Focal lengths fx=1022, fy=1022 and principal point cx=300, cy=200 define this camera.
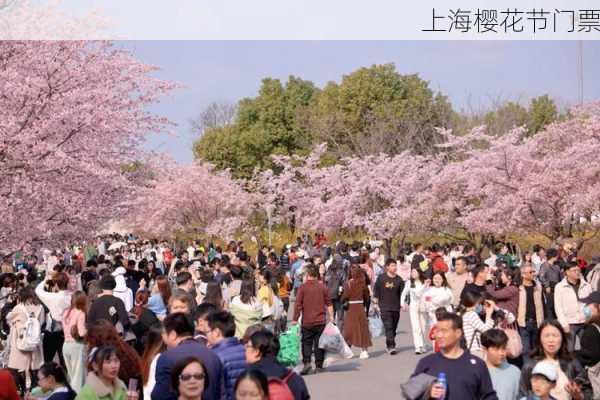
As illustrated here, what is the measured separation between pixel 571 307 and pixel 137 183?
17.9m

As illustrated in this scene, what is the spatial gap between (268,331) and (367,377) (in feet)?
24.7

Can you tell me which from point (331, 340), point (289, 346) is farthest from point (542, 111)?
point (289, 346)

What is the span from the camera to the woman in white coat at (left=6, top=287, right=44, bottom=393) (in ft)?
42.2

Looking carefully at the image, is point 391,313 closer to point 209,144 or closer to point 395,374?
point 395,374

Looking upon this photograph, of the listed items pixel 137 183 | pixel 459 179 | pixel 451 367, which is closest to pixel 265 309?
pixel 451 367

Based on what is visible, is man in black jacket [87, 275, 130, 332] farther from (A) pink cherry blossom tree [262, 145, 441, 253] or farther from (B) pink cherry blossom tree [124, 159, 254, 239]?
(B) pink cherry blossom tree [124, 159, 254, 239]

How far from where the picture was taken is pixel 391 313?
17.1 metres

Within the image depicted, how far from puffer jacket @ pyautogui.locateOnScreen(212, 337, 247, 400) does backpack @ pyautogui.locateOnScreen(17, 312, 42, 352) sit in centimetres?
563

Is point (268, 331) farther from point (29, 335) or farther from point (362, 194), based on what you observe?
point (362, 194)

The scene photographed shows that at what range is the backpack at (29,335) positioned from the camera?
1283cm

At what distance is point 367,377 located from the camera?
14875mm

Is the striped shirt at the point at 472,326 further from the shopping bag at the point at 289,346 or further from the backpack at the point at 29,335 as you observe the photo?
the backpack at the point at 29,335

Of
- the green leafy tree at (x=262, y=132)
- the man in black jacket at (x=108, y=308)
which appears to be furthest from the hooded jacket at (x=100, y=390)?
the green leafy tree at (x=262, y=132)

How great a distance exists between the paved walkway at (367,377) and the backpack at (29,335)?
360 cm
